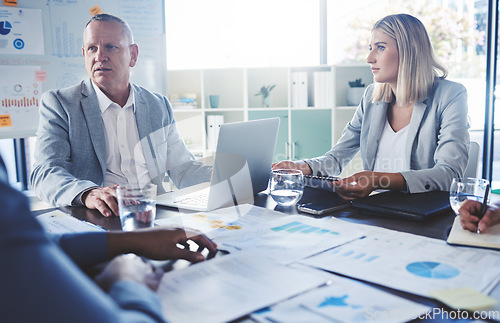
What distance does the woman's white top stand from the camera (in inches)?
77.4

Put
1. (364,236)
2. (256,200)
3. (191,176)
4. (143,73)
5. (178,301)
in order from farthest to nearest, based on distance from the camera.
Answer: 1. (143,73)
2. (191,176)
3. (256,200)
4. (364,236)
5. (178,301)

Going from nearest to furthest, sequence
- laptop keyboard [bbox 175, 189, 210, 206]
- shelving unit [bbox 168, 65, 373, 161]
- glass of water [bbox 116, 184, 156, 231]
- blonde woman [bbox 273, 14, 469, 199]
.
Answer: glass of water [bbox 116, 184, 156, 231] < laptop keyboard [bbox 175, 189, 210, 206] < blonde woman [bbox 273, 14, 469, 199] < shelving unit [bbox 168, 65, 373, 161]

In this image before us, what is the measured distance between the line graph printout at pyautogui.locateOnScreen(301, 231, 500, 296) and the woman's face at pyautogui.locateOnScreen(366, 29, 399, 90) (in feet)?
3.97

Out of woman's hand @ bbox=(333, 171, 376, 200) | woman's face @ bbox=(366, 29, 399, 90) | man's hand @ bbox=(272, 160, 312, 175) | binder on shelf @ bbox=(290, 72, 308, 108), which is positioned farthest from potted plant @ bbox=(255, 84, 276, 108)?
woman's hand @ bbox=(333, 171, 376, 200)

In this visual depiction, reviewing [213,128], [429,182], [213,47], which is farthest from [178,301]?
[213,47]

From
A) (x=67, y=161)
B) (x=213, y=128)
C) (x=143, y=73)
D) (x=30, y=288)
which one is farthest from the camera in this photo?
(x=213, y=128)

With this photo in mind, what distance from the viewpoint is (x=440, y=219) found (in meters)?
1.15

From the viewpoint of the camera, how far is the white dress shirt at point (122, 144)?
194 cm

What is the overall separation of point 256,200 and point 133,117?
0.93m

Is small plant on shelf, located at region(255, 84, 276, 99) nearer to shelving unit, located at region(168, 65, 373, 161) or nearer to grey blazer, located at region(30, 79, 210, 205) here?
shelving unit, located at region(168, 65, 373, 161)

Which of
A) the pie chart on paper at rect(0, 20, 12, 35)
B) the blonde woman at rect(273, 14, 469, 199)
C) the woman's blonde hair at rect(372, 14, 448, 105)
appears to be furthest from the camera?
the pie chart on paper at rect(0, 20, 12, 35)

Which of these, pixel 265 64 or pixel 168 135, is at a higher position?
pixel 265 64

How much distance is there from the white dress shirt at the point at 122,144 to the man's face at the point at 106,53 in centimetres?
6

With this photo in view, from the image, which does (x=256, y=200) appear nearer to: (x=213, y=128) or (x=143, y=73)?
(x=143, y=73)
